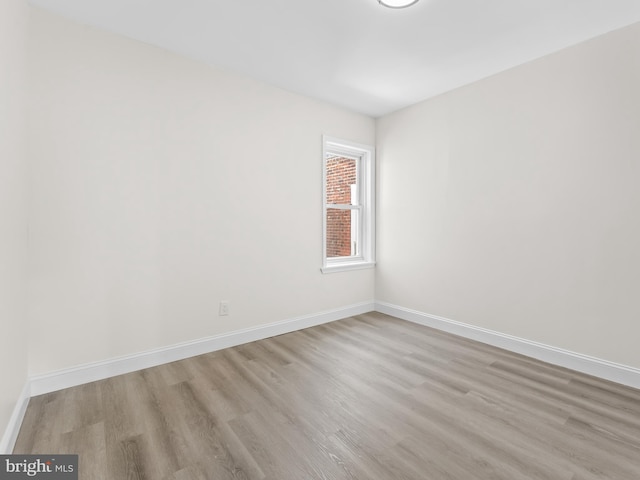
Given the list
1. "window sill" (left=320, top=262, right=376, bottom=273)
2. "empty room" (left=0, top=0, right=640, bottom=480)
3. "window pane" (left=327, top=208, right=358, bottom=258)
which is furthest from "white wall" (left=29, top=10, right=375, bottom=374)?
"window pane" (left=327, top=208, right=358, bottom=258)

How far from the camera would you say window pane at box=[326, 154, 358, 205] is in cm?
388

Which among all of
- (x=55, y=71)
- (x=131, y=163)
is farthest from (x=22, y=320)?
(x=55, y=71)

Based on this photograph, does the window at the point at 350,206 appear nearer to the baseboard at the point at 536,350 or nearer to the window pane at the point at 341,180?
the window pane at the point at 341,180

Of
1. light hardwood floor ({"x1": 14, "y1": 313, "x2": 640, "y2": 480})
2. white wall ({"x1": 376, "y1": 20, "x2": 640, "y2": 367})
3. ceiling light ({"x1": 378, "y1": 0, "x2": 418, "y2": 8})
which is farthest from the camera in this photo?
white wall ({"x1": 376, "y1": 20, "x2": 640, "y2": 367})

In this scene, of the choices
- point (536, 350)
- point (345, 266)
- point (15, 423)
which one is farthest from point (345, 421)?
point (345, 266)

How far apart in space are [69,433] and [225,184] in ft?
6.59

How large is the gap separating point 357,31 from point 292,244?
78.7 inches

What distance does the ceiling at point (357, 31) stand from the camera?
77.5 inches

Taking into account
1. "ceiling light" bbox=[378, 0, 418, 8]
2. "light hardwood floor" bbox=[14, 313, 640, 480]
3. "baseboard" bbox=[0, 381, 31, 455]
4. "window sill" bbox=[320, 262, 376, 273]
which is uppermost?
"ceiling light" bbox=[378, 0, 418, 8]

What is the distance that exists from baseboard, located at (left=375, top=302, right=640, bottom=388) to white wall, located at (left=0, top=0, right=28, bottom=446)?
341 cm

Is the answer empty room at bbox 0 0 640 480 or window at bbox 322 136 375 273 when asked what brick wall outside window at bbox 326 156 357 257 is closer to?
window at bbox 322 136 375 273

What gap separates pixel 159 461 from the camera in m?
1.45

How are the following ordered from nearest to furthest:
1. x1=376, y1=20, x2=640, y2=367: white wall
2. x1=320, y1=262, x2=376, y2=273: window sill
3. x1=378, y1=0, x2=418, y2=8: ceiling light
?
x1=378, y1=0, x2=418, y2=8: ceiling light → x1=376, y1=20, x2=640, y2=367: white wall → x1=320, y1=262, x2=376, y2=273: window sill

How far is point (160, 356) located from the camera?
2469 mm
